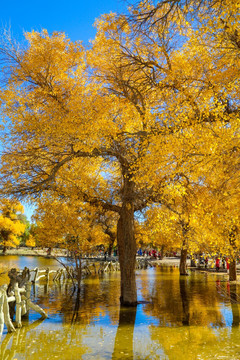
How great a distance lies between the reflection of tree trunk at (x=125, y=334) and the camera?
841 cm

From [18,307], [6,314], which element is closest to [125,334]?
[18,307]

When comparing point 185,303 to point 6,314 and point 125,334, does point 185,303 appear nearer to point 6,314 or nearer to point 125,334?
point 125,334

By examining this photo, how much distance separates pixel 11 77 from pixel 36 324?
882cm

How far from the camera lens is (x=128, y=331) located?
34.1 ft

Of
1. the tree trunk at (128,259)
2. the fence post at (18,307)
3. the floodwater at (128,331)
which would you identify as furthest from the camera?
the tree trunk at (128,259)

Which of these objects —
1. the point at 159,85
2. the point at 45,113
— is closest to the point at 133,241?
the point at 45,113

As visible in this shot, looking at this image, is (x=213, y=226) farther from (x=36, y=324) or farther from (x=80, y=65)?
(x=80, y=65)

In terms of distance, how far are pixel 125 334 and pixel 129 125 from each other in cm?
751

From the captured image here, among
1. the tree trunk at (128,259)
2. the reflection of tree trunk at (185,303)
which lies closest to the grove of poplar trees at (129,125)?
the tree trunk at (128,259)

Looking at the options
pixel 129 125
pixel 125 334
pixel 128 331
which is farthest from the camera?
pixel 129 125

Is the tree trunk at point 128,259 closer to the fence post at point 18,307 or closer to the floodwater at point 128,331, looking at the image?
the floodwater at point 128,331

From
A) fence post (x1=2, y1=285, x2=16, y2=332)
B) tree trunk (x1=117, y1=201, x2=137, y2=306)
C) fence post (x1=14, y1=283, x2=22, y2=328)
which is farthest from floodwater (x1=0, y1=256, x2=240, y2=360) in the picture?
tree trunk (x1=117, y1=201, x2=137, y2=306)

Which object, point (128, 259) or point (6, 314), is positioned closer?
point (6, 314)

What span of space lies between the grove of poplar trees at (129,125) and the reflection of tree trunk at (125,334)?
1.05 m
